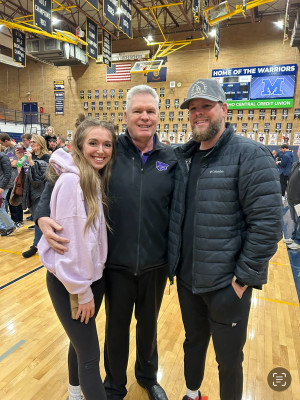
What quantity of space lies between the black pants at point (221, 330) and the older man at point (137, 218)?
284 millimetres

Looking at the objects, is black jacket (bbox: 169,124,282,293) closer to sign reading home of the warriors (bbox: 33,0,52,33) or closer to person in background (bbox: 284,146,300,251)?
person in background (bbox: 284,146,300,251)

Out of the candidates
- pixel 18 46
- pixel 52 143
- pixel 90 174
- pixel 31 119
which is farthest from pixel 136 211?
pixel 31 119

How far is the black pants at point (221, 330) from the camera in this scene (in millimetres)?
1589

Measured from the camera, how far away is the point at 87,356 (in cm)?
154

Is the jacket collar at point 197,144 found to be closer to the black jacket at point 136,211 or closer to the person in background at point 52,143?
the black jacket at point 136,211

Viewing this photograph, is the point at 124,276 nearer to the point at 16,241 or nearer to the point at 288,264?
the point at 288,264

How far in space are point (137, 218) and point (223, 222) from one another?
20.1 inches

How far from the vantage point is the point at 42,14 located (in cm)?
724

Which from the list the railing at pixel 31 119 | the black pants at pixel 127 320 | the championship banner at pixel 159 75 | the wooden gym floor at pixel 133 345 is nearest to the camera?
the black pants at pixel 127 320

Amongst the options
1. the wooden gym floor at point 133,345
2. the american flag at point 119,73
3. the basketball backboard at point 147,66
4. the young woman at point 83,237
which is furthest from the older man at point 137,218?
the american flag at point 119,73

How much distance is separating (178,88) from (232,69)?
2672mm

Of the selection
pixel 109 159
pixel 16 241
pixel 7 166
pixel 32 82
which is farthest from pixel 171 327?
pixel 32 82

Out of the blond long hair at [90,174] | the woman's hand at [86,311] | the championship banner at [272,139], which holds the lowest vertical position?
the woman's hand at [86,311]

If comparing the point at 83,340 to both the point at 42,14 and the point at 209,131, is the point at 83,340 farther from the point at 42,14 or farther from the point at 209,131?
the point at 42,14
